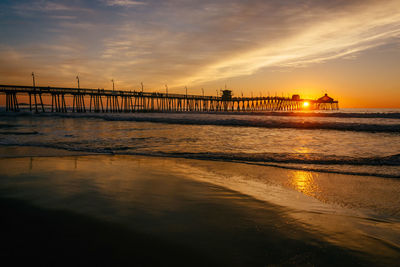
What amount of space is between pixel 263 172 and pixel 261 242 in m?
3.31

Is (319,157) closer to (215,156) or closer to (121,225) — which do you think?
(215,156)

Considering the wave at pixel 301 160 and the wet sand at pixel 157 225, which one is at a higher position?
the wet sand at pixel 157 225

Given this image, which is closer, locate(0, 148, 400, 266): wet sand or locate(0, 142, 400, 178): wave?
locate(0, 148, 400, 266): wet sand

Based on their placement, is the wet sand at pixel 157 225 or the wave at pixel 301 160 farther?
the wave at pixel 301 160

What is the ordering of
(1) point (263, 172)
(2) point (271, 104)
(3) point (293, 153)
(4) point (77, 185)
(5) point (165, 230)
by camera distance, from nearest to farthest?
(5) point (165, 230)
(4) point (77, 185)
(1) point (263, 172)
(3) point (293, 153)
(2) point (271, 104)

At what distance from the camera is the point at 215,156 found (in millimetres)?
7285

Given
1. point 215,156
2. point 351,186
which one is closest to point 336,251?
point 351,186

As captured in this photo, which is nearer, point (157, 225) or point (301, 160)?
point (157, 225)

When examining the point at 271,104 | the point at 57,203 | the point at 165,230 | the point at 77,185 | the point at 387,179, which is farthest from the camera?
the point at 271,104

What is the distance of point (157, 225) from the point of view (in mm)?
2557

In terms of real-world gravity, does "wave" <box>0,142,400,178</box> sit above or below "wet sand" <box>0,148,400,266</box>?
below

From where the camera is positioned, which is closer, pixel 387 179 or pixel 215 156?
pixel 387 179

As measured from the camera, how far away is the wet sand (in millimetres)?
1983

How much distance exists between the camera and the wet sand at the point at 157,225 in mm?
1983
